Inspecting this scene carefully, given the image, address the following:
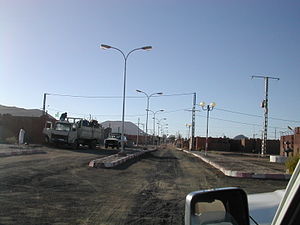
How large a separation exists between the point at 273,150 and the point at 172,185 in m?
76.4

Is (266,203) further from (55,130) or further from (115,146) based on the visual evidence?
(115,146)

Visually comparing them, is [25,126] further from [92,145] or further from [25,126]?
[92,145]

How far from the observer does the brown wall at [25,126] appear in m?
51.9

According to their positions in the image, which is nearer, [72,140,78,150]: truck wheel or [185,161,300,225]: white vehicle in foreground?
[185,161,300,225]: white vehicle in foreground

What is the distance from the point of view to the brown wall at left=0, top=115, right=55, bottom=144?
51.9m

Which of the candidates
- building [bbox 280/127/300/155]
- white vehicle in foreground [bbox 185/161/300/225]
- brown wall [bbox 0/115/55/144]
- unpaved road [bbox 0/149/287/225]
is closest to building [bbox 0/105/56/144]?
brown wall [bbox 0/115/55/144]

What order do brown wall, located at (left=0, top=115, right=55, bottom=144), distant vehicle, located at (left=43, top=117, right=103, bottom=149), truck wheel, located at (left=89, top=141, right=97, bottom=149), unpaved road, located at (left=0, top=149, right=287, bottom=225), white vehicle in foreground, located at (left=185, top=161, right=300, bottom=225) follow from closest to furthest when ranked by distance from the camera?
white vehicle in foreground, located at (left=185, top=161, right=300, bottom=225), unpaved road, located at (left=0, top=149, right=287, bottom=225), distant vehicle, located at (left=43, top=117, right=103, bottom=149), truck wheel, located at (left=89, top=141, right=97, bottom=149), brown wall, located at (left=0, top=115, right=55, bottom=144)

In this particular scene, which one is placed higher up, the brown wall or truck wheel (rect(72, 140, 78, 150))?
the brown wall

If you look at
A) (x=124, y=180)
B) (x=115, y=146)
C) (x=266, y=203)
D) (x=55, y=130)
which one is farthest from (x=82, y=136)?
(x=266, y=203)

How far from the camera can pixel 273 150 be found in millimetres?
86812

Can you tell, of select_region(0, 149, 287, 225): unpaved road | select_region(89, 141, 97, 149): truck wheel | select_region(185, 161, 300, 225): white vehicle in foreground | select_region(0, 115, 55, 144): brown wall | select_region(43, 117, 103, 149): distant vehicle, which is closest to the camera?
select_region(185, 161, 300, 225): white vehicle in foreground

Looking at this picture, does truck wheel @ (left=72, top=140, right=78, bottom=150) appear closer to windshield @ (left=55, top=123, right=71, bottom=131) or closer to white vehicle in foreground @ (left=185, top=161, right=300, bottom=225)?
windshield @ (left=55, top=123, right=71, bottom=131)

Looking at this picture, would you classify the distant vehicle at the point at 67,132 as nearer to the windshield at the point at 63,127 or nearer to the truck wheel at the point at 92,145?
the windshield at the point at 63,127

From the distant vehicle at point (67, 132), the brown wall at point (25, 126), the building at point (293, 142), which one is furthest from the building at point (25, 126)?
the building at point (293, 142)
